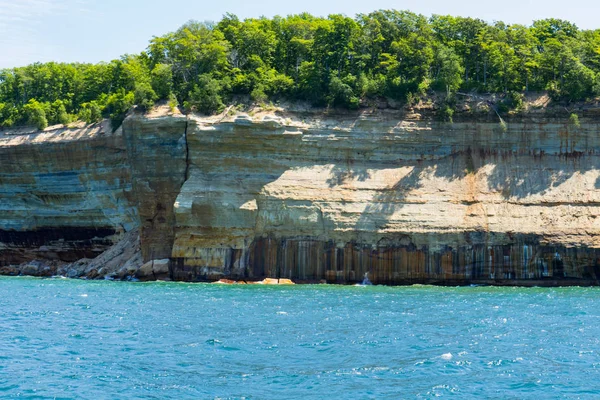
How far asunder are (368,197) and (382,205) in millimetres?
983

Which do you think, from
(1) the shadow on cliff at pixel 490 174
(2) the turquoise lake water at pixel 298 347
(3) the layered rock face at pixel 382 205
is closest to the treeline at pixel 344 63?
(3) the layered rock face at pixel 382 205

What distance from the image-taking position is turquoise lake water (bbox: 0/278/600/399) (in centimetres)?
1838

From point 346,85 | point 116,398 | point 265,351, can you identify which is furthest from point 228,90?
point 116,398

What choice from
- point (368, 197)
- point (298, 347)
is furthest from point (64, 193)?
point (298, 347)

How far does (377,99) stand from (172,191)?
1460 centimetres

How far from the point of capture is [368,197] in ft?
160

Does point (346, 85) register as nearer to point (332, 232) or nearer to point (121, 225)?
point (332, 232)

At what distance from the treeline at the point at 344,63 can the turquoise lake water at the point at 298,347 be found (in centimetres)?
1964

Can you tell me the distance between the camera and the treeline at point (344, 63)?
172 feet

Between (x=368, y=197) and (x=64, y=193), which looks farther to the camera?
(x=64, y=193)

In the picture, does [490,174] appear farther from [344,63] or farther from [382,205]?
[344,63]

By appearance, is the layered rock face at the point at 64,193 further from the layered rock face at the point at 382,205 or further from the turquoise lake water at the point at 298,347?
the turquoise lake water at the point at 298,347

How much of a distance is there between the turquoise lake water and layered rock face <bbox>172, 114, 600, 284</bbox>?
36.1ft

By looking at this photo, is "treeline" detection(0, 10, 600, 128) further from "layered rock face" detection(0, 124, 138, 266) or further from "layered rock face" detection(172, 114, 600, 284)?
"layered rock face" detection(172, 114, 600, 284)
